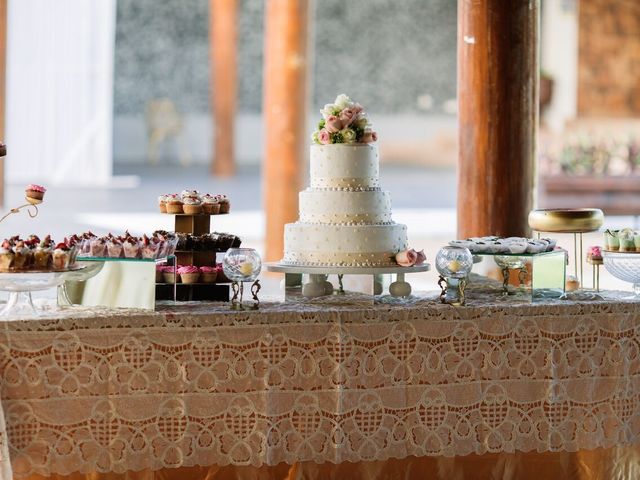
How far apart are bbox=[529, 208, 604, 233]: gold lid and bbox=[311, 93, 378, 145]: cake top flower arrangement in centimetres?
69

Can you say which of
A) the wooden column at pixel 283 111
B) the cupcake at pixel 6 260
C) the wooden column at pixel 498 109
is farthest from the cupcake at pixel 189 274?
the wooden column at pixel 283 111

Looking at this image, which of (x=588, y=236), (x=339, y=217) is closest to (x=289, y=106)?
(x=588, y=236)

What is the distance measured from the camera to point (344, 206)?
3.73m

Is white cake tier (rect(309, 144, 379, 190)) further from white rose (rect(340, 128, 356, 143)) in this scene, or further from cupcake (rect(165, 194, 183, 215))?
cupcake (rect(165, 194, 183, 215))

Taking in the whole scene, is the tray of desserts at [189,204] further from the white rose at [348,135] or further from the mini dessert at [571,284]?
the mini dessert at [571,284]

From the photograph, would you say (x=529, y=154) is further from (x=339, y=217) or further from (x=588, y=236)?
(x=588, y=236)

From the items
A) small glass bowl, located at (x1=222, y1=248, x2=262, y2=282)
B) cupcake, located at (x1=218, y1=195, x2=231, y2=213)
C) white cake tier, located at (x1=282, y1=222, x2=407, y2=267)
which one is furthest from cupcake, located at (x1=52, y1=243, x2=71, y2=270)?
white cake tier, located at (x1=282, y1=222, x2=407, y2=267)

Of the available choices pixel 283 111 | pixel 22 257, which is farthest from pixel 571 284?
pixel 283 111

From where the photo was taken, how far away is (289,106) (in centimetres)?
888

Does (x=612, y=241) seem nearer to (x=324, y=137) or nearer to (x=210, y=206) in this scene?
(x=324, y=137)

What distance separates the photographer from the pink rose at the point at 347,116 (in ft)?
12.2

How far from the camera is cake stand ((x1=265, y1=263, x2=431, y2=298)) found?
362 cm

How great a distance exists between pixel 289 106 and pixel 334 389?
223 inches

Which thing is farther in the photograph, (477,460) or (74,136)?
(74,136)
